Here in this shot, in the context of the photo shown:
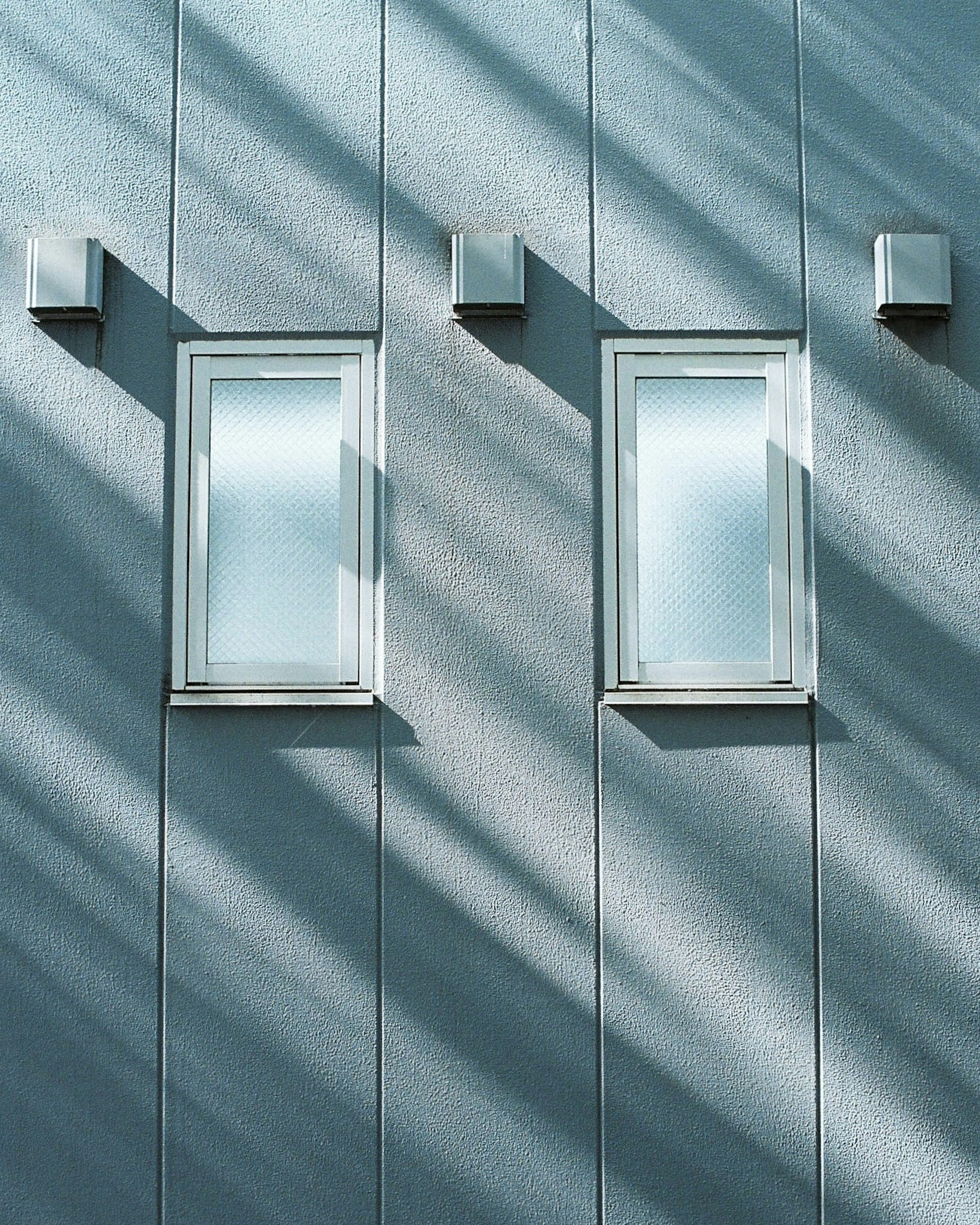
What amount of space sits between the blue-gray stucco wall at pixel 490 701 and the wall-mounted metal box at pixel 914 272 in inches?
3.0

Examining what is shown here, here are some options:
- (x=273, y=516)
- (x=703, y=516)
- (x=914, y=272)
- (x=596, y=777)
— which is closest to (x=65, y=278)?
(x=273, y=516)

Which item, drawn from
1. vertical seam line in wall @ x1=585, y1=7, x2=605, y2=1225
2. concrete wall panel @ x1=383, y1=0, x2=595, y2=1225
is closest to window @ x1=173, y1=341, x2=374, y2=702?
concrete wall panel @ x1=383, y1=0, x2=595, y2=1225

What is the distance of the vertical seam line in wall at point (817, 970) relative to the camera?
3096 mm

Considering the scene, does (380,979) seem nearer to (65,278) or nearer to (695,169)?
(65,278)

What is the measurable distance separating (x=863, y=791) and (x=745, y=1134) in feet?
3.32

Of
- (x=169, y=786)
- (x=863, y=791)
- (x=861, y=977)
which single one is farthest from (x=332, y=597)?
(x=861, y=977)

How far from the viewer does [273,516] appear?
3.30m

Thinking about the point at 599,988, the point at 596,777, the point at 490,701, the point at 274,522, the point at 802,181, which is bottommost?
the point at 599,988

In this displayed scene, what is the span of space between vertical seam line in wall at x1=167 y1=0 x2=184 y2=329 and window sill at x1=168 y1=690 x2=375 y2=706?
1094 millimetres

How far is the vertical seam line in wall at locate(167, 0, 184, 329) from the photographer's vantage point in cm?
331

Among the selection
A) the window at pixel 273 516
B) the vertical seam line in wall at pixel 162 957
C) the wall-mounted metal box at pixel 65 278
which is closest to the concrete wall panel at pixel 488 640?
the window at pixel 273 516

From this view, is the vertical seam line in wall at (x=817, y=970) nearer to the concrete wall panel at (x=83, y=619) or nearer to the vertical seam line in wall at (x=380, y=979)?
the vertical seam line in wall at (x=380, y=979)

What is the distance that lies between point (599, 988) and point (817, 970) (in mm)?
620

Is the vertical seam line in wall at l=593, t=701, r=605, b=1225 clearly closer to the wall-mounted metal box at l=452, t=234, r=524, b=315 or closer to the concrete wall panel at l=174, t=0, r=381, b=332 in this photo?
the wall-mounted metal box at l=452, t=234, r=524, b=315
